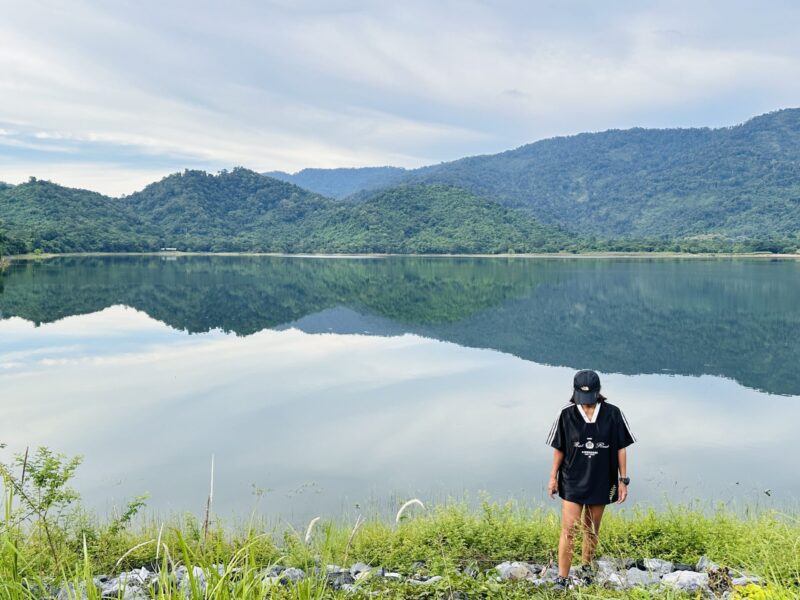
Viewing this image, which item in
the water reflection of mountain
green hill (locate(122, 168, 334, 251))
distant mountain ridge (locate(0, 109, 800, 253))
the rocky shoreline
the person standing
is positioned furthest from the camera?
green hill (locate(122, 168, 334, 251))

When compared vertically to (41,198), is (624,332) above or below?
below

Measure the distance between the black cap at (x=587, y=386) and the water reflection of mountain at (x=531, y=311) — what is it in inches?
455

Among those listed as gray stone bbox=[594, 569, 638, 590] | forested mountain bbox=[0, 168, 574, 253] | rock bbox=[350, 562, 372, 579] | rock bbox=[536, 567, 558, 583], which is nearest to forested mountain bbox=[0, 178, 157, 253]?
forested mountain bbox=[0, 168, 574, 253]

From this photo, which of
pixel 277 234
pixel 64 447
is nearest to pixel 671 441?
pixel 64 447

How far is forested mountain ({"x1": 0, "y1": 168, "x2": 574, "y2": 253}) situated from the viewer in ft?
341

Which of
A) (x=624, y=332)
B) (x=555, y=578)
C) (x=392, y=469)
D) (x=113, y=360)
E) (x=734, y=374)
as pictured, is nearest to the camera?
(x=555, y=578)

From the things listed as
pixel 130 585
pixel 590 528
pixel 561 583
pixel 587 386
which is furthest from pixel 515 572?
pixel 130 585

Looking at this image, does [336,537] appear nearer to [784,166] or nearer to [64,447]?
[64,447]

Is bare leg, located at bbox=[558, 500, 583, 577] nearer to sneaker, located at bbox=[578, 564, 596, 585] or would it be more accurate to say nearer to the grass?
sneaker, located at bbox=[578, 564, 596, 585]

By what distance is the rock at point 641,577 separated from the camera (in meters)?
4.58

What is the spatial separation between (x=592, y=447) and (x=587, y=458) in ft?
0.31

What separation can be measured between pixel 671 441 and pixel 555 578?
20.2ft

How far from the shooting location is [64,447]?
985cm

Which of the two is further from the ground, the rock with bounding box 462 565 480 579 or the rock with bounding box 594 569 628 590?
the rock with bounding box 594 569 628 590
